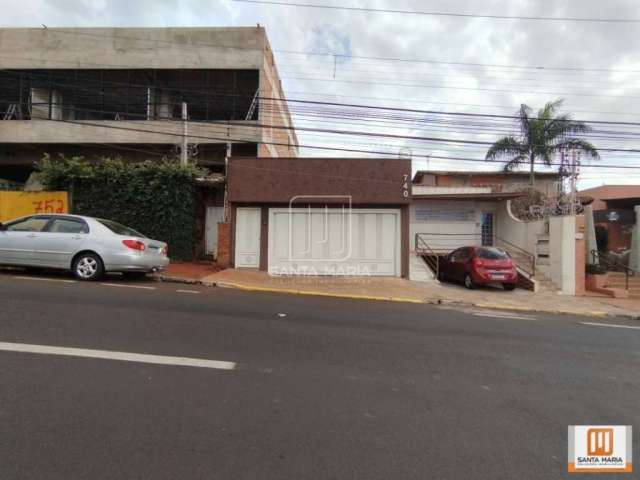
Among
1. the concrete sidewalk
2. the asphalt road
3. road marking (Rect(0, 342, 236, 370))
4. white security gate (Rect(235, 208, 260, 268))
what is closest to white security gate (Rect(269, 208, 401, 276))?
white security gate (Rect(235, 208, 260, 268))

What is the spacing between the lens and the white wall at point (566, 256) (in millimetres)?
12758

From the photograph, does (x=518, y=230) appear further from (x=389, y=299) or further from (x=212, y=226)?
(x=212, y=226)

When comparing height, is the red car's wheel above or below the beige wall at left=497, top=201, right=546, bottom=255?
below

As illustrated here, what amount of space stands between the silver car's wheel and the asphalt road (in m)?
2.03

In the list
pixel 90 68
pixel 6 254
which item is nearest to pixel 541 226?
pixel 6 254

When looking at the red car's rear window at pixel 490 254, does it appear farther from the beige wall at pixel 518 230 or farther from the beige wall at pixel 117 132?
the beige wall at pixel 117 132

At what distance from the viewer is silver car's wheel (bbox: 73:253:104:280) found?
8164mm

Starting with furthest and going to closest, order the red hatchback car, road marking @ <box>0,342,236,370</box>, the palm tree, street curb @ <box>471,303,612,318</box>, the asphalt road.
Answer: the palm tree < the red hatchback car < street curb @ <box>471,303,612,318</box> < road marking @ <box>0,342,236,370</box> < the asphalt road

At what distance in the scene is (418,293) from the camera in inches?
407

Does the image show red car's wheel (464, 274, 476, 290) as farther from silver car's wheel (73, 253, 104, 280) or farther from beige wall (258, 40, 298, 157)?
silver car's wheel (73, 253, 104, 280)

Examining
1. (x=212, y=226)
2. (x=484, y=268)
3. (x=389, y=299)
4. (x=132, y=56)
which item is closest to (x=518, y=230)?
(x=484, y=268)

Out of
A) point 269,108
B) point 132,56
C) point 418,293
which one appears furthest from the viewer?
point 269,108

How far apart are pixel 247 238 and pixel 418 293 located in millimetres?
5864

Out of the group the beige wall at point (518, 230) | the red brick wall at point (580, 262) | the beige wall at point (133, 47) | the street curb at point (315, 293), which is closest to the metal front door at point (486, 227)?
the beige wall at point (518, 230)
